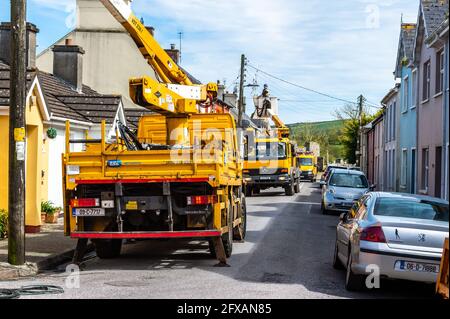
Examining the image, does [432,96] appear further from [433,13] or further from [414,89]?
[414,89]

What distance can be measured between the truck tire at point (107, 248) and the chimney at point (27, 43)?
6.19 m

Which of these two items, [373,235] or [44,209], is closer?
[373,235]

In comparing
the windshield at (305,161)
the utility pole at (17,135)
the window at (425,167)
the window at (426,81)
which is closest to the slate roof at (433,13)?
the window at (426,81)

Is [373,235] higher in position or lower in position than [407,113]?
lower

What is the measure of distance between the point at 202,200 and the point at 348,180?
14506 millimetres

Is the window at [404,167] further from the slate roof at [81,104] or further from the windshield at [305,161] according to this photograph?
the windshield at [305,161]

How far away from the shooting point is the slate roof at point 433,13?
74.3 ft

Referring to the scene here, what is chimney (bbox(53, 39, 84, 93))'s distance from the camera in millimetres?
25562

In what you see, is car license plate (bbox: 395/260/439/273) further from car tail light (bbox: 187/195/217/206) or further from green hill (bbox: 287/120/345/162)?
green hill (bbox: 287/120/345/162)

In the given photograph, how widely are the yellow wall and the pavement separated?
582 millimetres

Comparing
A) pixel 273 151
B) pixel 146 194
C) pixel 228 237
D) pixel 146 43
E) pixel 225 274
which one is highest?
pixel 146 43

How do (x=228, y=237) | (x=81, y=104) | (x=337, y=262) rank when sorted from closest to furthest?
1. (x=337, y=262)
2. (x=228, y=237)
3. (x=81, y=104)

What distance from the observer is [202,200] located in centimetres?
1149

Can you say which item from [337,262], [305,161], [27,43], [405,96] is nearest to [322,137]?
[305,161]
